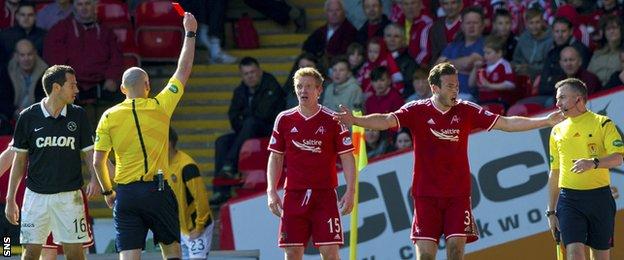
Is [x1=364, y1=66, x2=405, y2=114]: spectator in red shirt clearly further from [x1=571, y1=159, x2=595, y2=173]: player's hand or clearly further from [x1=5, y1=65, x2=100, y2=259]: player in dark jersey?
[x1=5, y1=65, x2=100, y2=259]: player in dark jersey

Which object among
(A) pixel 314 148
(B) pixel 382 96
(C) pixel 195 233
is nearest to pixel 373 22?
(B) pixel 382 96

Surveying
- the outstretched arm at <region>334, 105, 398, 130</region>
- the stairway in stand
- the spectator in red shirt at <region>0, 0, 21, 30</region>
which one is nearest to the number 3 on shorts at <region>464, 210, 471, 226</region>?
the outstretched arm at <region>334, 105, 398, 130</region>

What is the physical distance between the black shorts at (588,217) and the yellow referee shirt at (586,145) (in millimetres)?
79

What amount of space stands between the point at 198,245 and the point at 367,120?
11.1ft

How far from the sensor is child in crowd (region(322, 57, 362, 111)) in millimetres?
18578

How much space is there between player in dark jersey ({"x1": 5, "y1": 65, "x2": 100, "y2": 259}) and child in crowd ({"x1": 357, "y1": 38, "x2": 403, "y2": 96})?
578 centimetres

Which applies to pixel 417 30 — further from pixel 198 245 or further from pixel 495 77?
pixel 198 245

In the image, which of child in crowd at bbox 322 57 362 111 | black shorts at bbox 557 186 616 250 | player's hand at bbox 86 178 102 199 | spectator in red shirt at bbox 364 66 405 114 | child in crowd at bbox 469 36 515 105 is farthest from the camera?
child in crowd at bbox 322 57 362 111

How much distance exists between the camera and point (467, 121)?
13.5 metres

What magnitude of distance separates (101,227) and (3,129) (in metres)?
1.92

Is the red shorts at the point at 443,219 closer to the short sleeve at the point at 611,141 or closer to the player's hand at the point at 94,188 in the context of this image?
the short sleeve at the point at 611,141

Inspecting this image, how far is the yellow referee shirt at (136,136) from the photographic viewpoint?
43.3 feet

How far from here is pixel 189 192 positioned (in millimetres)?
15812

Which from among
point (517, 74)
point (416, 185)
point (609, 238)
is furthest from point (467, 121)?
point (517, 74)
